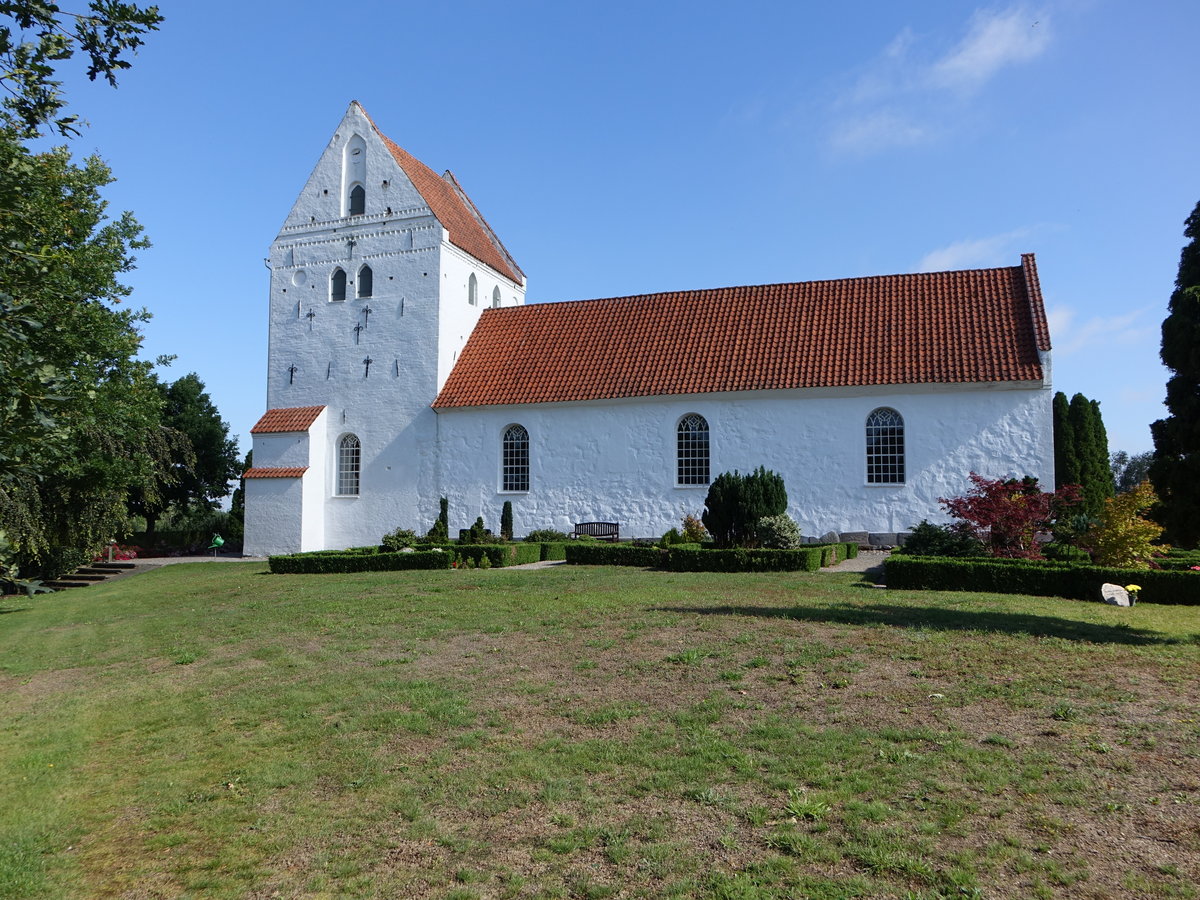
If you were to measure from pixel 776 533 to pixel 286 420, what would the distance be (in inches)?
652


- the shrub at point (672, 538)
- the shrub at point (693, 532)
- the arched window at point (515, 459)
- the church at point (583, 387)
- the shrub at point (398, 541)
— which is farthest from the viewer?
the arched window at point (515, 459)

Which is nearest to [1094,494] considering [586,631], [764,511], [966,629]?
[764,511]

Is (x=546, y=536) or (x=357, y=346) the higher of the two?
(x=357, y=346)

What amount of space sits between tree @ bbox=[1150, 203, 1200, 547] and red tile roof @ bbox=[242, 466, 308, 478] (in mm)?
22412

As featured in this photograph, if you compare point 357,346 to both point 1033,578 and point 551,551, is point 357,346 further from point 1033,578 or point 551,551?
point 1033,578

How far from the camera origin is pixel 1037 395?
67.4 feet

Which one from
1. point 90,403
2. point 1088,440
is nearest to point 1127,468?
point 1088,440

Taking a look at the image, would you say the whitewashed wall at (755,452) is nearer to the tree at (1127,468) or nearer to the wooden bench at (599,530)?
the wooden bench at (599,530)

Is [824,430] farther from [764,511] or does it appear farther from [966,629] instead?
[966,629]

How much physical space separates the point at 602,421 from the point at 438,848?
19.9 metres

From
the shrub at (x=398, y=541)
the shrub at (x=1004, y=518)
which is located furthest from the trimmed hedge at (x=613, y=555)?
the shrub at (x=1004, y=518)

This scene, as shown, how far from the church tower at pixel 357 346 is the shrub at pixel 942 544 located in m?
14.5

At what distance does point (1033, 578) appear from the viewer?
1263cm

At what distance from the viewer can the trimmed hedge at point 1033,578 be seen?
1223cm
